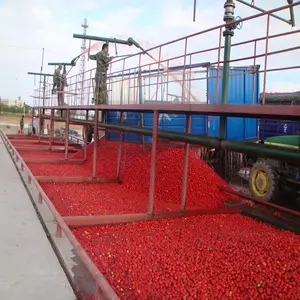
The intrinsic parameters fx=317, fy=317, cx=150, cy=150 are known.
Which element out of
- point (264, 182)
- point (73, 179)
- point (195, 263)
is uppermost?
point (264, 182)

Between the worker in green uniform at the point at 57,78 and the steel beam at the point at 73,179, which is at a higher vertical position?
the worker in green uniform at the point at 57,78

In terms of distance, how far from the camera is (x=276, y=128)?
35.7 feet

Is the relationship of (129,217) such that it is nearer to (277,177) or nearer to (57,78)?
(277,177)

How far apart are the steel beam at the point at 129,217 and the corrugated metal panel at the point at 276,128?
17.2ft

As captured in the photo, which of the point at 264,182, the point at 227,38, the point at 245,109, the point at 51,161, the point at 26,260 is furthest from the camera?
the point at 51,161

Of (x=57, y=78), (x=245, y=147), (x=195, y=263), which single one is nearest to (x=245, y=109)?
(x=245, y=147)

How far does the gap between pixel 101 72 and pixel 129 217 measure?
18.7ft

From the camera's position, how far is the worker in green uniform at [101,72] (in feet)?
31.4

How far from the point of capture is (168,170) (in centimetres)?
760

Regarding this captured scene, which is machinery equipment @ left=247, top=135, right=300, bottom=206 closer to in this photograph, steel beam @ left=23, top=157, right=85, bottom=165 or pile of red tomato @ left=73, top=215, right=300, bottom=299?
pile of red tomato @ left=73, top=215, right=300, bottom=299

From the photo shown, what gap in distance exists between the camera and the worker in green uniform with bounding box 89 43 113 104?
31.4 feet

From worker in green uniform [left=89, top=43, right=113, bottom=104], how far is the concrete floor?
499 centimetres

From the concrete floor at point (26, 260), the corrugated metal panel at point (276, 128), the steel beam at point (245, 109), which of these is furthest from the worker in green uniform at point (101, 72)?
the corrugated metal panel at point (276, 128)

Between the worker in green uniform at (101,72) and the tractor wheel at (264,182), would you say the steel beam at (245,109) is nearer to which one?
the tractor wheel at (264,182)
